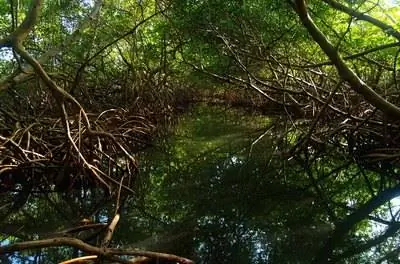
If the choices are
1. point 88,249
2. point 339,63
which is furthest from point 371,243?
point 88,249

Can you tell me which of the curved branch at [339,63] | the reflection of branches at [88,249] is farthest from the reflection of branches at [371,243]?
the reflection of branches at [88,249]

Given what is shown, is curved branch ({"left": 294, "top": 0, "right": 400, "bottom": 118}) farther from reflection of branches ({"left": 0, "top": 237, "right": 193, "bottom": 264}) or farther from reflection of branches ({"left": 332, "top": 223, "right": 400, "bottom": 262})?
reflection of branches ({"left": 0, "top": 237, "right": 193, "bottom": 264})

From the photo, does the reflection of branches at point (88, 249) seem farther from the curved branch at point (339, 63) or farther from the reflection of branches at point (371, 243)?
the curved branch at point (339, 63)

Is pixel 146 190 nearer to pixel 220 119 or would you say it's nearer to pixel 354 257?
pixel 354 257

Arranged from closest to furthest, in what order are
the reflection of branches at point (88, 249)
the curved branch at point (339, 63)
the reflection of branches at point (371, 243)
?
the reflection of branches at point (88, 249) → the reflection of branches at point (371, 243) → the curved branch at point (339, 63)

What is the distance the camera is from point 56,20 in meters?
9.88

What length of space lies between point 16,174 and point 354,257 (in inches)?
133

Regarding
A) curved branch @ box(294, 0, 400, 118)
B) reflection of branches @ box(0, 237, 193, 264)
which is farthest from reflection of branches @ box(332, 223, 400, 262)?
reflection of branches @ box(0, 237, 193, 264)

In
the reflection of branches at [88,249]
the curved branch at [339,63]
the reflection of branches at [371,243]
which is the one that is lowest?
the reflection of branches at [88,249]

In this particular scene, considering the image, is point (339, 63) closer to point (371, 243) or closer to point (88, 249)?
point (371, 243)

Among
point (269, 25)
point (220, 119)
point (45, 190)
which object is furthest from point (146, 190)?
point (220, 119)

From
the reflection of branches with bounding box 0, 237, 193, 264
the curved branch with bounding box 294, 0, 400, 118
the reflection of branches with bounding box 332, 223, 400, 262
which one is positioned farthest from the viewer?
the curved branch with bounding box 294, 0, 400, 118

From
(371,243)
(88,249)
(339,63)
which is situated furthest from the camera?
(339,63)

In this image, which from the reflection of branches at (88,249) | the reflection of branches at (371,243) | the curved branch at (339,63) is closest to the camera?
the reflection of branches at (88,249)
